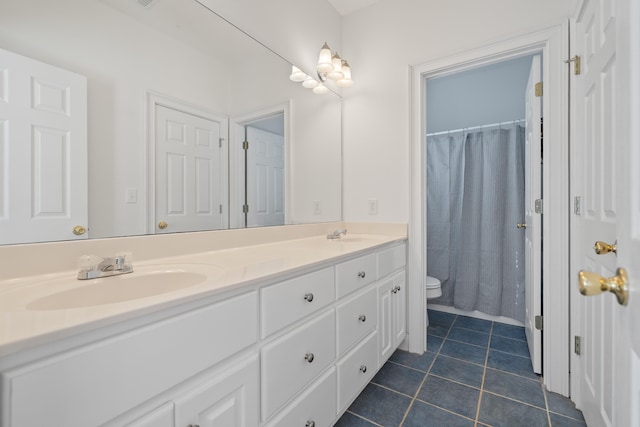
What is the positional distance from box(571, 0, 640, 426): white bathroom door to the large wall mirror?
1.36 metres

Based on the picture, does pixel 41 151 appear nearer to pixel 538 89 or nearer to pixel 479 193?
pixel 538 89

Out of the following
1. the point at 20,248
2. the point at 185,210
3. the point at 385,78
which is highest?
the point at 385,78

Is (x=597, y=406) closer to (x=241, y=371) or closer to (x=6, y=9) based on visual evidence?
(x=241, y=371)

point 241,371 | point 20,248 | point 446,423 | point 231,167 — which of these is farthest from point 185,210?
point 446,423

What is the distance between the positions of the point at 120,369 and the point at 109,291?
1.22 feet

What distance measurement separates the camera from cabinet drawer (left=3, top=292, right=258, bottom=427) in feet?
1.51

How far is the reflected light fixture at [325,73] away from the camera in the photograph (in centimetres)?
195

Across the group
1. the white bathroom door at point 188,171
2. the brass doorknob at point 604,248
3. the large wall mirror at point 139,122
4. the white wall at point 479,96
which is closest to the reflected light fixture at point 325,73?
the large wall mirror at point 139,122

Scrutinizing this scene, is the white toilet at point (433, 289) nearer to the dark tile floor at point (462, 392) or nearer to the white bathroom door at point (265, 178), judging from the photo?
the dark tile floor at point (462, 392)

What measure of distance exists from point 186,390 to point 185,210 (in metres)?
0.79

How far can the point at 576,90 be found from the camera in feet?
4.71

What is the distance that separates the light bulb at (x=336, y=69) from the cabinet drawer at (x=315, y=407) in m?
1.83

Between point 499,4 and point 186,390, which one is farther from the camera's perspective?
point 499,4

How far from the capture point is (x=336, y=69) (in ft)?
6.73
